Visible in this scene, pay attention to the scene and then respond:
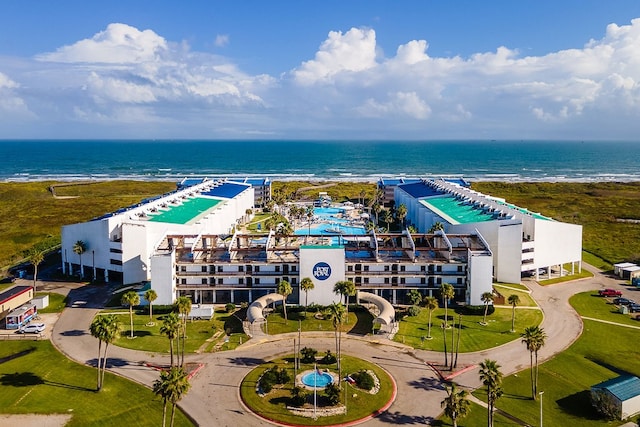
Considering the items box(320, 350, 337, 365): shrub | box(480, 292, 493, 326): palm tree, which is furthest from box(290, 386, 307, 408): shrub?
box(480, 292, 493, 326): palm tree

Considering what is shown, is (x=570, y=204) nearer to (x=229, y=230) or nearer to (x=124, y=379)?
(x=229, y=230)

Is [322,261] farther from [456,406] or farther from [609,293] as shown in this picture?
[609,293]

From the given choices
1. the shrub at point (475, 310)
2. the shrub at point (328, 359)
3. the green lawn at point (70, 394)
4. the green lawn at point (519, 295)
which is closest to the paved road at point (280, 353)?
the green lawn at point (70, 394)

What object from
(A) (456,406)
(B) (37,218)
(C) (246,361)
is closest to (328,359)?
(C) (246,361)

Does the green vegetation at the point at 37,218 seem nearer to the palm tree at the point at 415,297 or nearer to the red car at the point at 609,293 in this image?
the palm tree at the point at 415,297

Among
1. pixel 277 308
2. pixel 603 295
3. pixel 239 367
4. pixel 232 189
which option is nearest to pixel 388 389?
pixel 239 367

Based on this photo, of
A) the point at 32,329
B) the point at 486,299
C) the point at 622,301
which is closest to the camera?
the point at 32,329
